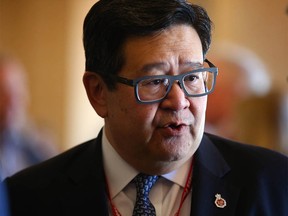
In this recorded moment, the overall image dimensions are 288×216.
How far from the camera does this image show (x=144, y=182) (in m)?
2.07

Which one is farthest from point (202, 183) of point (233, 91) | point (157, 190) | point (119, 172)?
point (233, 91)

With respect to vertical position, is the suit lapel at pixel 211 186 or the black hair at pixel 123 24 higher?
the black hair at pixel 123 24

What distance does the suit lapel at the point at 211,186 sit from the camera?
6.51 feet

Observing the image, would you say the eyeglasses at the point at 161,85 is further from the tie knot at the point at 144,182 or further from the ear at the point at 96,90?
the tie knot at the point at 144,182

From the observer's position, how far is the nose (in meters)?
1.89

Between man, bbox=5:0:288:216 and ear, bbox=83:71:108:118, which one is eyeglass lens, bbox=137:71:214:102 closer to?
man, bbox=5:0:288:216

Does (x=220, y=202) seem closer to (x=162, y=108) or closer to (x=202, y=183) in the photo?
(x=202, y=183)

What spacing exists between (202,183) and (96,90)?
20.0 inches

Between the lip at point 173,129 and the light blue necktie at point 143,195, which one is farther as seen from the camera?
the light blue necktie at point 143,195

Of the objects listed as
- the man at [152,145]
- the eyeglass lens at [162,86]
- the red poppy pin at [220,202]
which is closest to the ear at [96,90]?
the man at [152,145]

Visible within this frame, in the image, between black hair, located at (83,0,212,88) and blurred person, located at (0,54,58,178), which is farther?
blurred person, located at (0,54,58,178)

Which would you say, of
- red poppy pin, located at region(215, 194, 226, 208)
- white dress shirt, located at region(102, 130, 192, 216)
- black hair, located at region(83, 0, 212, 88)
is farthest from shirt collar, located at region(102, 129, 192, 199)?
black hair, located at region(83, 0, 212, 88)

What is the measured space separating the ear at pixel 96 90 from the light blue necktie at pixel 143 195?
10.4 inches

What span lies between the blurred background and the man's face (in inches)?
55.0
